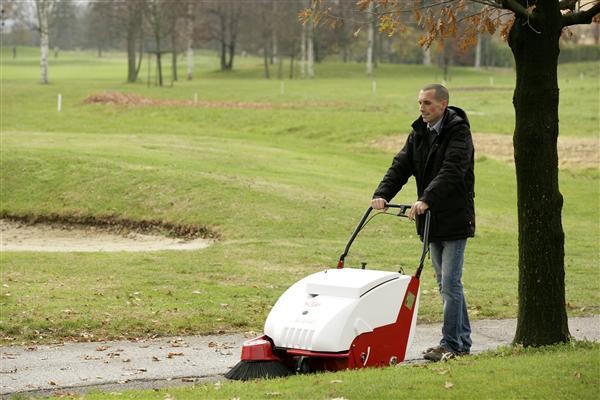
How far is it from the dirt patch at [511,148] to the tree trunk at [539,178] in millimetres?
26669

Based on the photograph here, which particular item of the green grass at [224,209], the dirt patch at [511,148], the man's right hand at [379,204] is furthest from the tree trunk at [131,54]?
the man's right hand at [379,204]

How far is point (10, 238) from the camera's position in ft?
71.8

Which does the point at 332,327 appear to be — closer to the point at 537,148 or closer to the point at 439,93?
the point at 439,93

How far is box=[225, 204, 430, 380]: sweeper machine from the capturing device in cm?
801

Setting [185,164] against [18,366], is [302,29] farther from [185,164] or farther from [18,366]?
[18,366]

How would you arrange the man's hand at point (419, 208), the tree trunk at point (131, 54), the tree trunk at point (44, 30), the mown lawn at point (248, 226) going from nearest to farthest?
1. the mown lawn at point (248, 226)
2. the man's hand at point (419, 208)
3. the tree trunk at point (44, 30)
4. the tree trunk at point (131, 54)

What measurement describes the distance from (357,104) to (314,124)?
1014 centimetres

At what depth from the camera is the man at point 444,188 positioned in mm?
9305

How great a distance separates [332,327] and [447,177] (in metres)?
2.05

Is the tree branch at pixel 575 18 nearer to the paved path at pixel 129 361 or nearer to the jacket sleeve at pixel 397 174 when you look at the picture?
the jacket sleeve at pixel 397 174

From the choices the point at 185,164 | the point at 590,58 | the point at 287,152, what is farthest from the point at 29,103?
the point at 590,58

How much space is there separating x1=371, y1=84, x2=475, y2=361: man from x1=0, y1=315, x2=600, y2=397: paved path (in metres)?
0.82

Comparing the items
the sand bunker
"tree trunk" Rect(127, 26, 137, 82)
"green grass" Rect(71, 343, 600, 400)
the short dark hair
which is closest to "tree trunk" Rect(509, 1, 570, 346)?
the short dark hair

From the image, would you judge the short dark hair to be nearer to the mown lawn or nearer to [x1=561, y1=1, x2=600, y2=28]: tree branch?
[x1=561, y1=1, x2=600, y2=28]: tree branch
